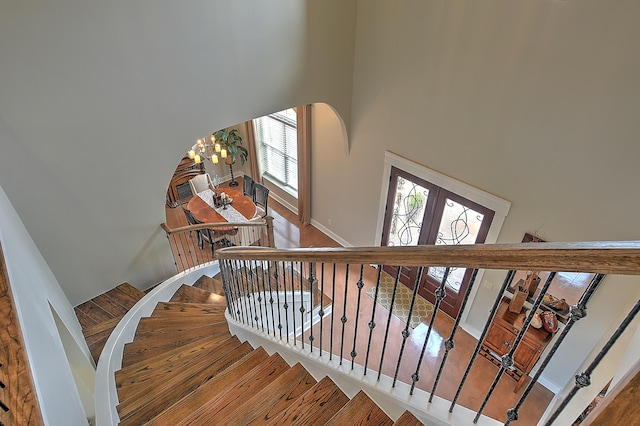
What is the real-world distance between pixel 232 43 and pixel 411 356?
4.21m

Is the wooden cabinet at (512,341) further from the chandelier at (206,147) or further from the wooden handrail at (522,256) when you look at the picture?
the chandelier at (206,147)

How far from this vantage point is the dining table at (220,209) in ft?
19.3

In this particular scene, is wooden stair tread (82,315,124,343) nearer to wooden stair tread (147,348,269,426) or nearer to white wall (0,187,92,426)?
white wall (0,187,92,426)

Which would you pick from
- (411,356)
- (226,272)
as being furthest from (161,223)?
(411,356)

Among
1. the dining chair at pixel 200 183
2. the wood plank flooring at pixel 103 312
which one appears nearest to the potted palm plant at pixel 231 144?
the dining chair at pixel 200 183

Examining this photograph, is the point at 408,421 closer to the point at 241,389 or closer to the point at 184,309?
the point at 241,389

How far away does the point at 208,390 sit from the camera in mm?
2268

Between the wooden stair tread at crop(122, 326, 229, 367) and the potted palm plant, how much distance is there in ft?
16.6

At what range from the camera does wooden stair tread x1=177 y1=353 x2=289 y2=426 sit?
6.52 feet

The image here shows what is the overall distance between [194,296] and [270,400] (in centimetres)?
262

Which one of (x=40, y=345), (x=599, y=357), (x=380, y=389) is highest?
(x=599, y=357)

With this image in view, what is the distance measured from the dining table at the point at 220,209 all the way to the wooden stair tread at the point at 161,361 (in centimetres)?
299

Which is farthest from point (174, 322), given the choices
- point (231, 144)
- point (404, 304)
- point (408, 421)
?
point (231, 144)

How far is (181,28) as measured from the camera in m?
3.21
